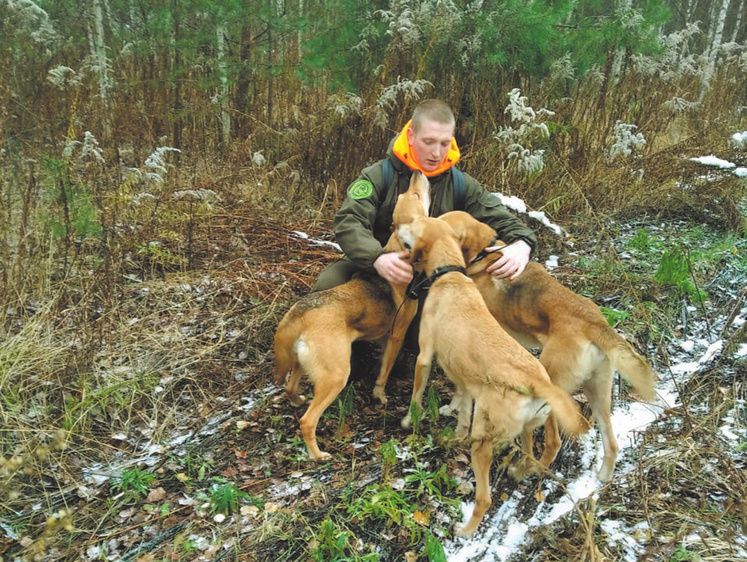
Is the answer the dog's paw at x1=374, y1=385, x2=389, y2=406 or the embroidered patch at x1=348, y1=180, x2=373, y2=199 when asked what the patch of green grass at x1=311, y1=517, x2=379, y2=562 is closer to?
the dog's paw at x1=374, y1=385, x2=389, y2=406

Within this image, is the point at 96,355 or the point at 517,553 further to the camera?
the point at 96,355

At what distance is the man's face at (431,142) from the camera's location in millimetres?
3609

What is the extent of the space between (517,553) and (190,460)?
1.97 m

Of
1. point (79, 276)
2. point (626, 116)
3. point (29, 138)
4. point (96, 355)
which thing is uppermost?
point (626, 116)

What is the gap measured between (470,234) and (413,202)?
48 cm

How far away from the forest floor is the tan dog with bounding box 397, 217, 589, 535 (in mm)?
263

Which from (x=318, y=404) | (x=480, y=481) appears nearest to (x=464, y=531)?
(x=480, y=481)

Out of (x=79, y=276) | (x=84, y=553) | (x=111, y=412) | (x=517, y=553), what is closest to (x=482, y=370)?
(x=517, y=553)

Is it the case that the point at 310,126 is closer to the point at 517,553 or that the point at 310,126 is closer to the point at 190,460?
the point at 190,460

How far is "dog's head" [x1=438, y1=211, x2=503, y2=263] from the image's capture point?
358 cm

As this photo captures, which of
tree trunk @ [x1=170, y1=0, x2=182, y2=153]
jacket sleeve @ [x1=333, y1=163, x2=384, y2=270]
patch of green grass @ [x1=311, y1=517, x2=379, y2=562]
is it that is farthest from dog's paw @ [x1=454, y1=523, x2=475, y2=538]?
tree trunk @ [x1=170, y1=0, x2=182, y2=153]

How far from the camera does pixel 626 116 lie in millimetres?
6832

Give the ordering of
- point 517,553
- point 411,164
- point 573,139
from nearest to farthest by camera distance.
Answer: point 517,553 → point 411,164 → point 573,139

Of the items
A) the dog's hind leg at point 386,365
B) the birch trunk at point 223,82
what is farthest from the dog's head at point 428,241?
the birch trunk at point 223,82
